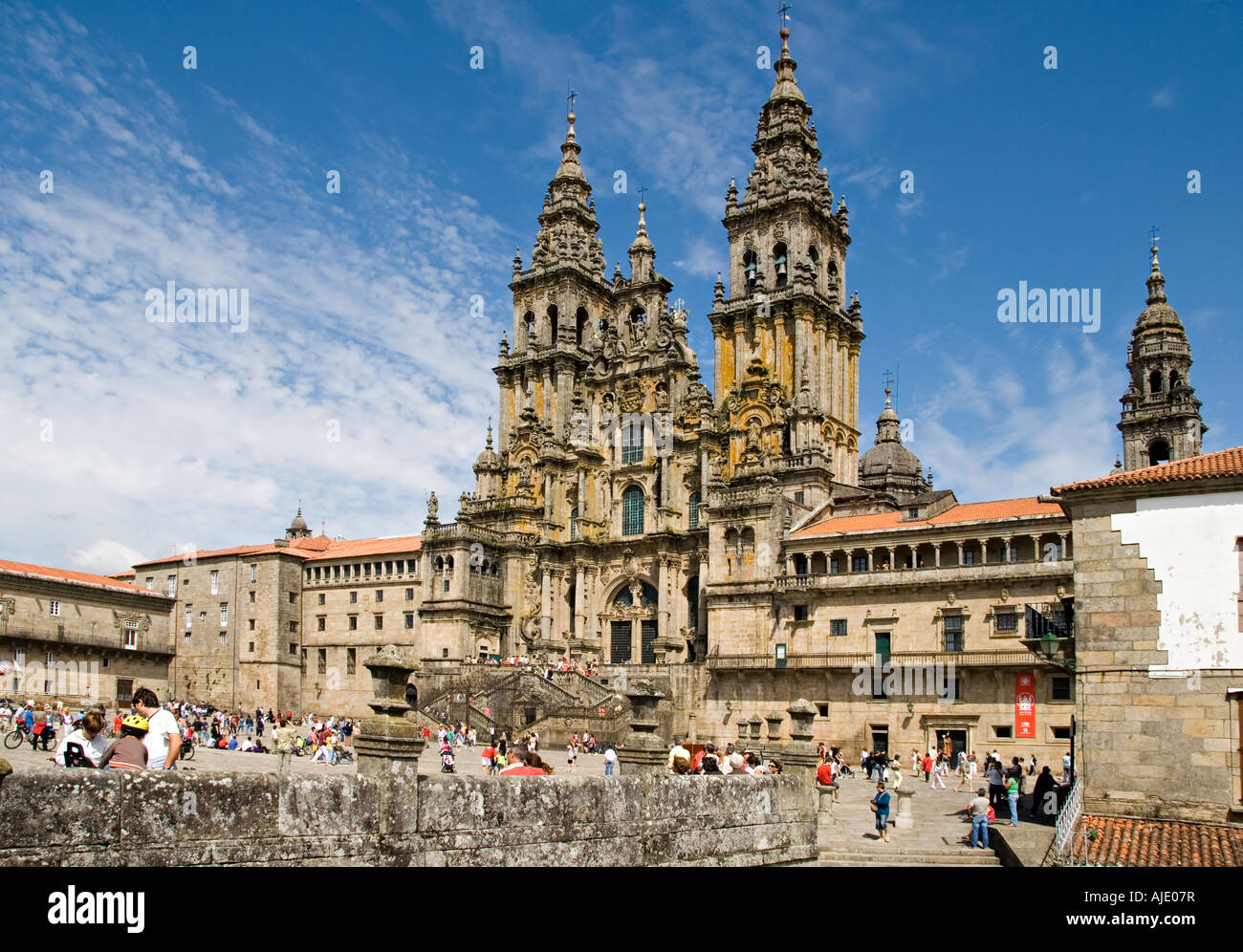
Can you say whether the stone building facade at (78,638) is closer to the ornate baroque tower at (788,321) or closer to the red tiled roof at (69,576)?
the red tiled roof at (69,576)

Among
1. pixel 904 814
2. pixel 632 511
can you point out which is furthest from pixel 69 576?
pixel 904 814

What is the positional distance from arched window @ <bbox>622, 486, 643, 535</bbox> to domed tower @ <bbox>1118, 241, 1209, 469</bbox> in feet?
97.6

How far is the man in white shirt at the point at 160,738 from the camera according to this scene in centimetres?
1159

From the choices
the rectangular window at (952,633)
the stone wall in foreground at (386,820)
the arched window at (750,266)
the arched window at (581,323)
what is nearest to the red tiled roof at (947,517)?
the rectangular window at (952,633)

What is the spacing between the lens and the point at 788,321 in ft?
213

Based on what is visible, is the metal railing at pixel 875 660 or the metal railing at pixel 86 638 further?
the metal railing at pixel 86 638

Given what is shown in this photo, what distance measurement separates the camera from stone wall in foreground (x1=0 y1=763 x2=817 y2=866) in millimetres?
9633

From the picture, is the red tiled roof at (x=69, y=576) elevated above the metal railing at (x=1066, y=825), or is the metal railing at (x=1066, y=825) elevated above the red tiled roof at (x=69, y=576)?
the red tiled roof at (x=69, y=576)

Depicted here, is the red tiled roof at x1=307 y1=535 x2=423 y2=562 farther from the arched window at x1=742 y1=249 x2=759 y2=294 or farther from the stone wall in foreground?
the stone wall in foreground

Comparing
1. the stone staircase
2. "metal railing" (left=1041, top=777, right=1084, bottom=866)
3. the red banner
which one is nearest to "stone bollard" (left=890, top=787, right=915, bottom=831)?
the stone staircase

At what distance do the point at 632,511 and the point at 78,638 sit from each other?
107ft

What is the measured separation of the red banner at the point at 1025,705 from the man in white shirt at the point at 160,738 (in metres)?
38.1

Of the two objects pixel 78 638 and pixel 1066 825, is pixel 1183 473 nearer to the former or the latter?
pixel 1066 825

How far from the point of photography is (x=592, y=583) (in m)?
69.4
